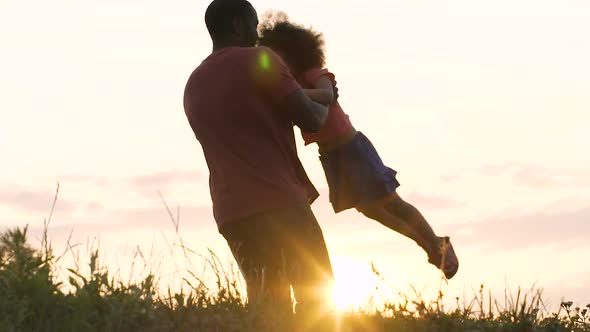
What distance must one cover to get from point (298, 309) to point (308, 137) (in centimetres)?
307

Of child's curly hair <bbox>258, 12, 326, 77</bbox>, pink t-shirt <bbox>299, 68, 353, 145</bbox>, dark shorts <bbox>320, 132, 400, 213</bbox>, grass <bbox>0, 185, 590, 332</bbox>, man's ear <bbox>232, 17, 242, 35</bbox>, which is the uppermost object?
child's curly hair <bbox>258, 12, 326, 77</bbox>

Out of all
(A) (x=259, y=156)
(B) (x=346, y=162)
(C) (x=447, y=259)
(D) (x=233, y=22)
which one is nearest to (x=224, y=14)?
(D) (x=233, y=22)

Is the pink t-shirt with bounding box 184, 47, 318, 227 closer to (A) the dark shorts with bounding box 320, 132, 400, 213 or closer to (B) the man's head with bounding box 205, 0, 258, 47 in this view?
(B) the man's head with bounding box 205, 0, 258, 47

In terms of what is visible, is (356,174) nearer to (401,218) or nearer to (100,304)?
(401,218)

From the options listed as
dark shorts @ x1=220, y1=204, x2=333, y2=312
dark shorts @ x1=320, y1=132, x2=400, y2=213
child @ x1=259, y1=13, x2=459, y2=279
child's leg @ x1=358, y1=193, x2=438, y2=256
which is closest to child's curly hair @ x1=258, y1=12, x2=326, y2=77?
child @ x1=259, y1=13, x2=459, y2=279

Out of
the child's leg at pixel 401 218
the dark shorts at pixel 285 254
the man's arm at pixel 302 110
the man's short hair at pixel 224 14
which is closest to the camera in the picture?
the man's arm at pixel 302 110

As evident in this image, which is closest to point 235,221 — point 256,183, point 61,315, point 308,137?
point 256,183

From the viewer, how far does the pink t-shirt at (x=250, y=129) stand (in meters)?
5.71

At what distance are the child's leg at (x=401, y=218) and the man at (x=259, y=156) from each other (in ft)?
10.7

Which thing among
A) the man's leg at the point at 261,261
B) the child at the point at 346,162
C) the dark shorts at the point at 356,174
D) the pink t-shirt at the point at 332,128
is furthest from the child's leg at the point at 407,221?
the man's leg at the point at 261,261

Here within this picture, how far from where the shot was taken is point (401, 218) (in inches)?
371

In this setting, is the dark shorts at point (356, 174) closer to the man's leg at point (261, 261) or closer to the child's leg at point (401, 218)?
the child's leg at point (401, 218)

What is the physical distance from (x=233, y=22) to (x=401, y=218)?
4.01 m

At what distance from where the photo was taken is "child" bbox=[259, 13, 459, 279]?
28.0 ft
